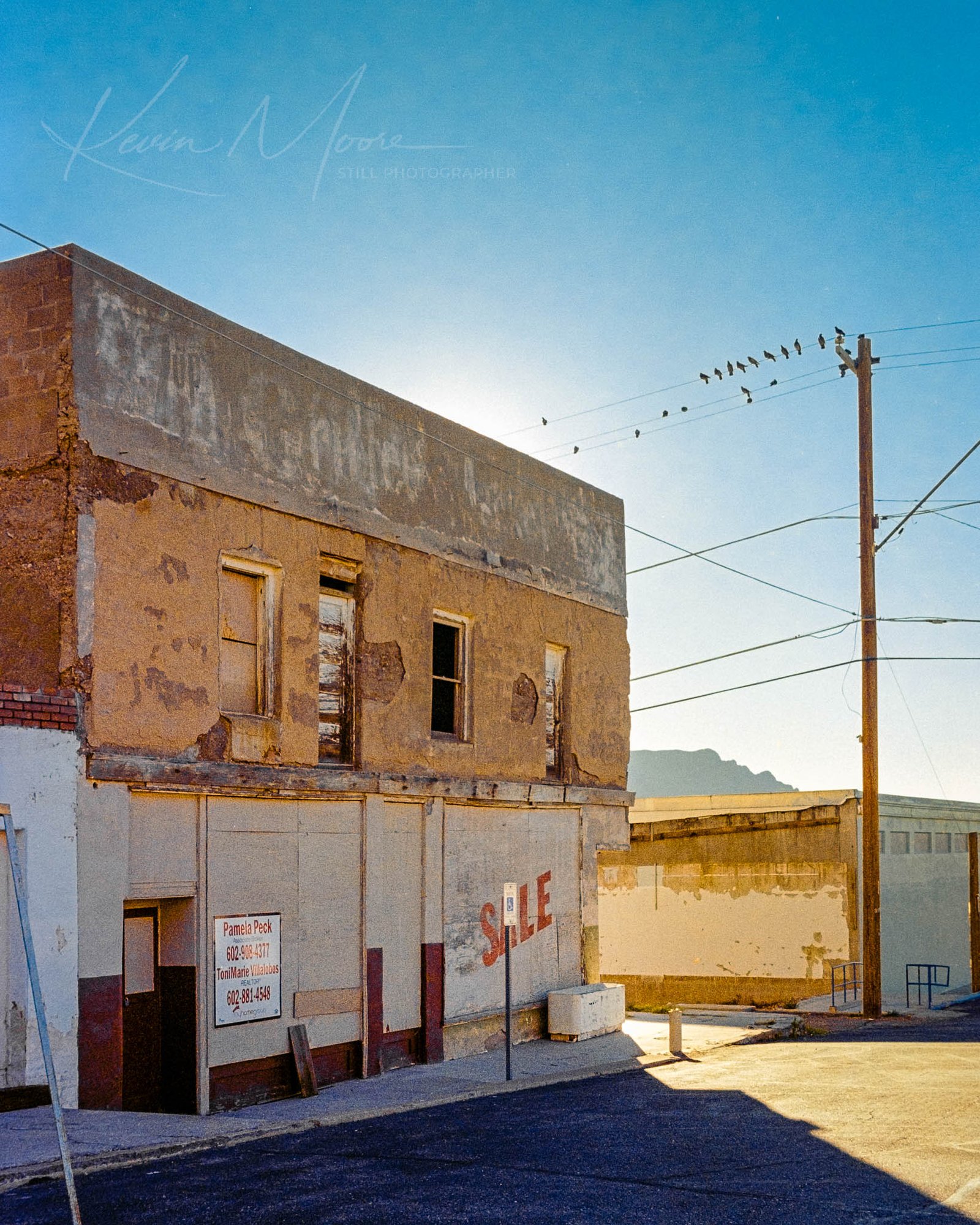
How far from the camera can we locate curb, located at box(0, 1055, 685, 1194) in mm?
9125

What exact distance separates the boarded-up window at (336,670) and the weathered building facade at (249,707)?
0.04 metres

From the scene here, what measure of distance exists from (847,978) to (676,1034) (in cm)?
1075

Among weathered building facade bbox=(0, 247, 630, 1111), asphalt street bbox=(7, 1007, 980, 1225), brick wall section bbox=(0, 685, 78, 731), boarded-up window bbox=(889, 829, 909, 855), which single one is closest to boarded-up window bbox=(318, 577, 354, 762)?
weathered building facade bbox=(0, 247, 630, 1111)

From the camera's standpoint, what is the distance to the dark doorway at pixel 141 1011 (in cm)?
1345

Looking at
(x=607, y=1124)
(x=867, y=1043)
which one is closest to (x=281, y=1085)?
(x=607, y=1124)

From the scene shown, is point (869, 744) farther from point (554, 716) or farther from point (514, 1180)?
point (514, 1180)

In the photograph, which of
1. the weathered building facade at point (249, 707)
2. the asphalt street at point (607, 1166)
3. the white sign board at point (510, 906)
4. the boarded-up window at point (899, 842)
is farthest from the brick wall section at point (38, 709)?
the boarded-up window at point (899, 842)

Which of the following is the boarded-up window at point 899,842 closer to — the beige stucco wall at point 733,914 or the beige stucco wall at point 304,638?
the beige stucco wall at point 733,914

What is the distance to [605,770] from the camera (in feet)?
73.8

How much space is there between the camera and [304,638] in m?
15.7

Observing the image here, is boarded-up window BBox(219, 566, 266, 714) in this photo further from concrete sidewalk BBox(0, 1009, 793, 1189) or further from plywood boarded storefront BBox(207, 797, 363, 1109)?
concrete sidewalk BBox(0, 1009, 793, 1189)

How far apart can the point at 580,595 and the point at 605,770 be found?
2.92 meters

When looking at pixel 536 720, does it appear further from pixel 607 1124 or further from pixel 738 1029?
pixel 607 1124

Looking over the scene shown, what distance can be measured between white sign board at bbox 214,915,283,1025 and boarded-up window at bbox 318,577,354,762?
2.34 m
